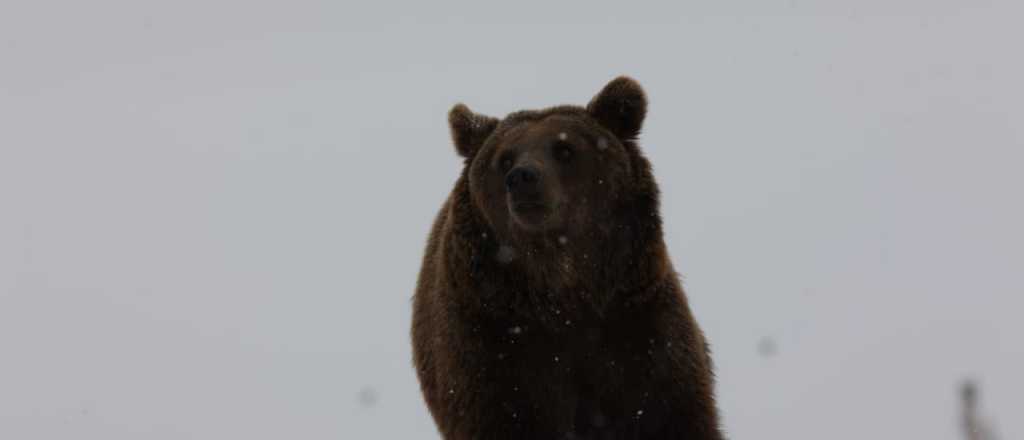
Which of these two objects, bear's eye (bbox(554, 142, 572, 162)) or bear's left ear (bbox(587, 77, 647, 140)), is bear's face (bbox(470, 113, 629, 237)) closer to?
bear's eye (bbox(554, 142, 572, 162))

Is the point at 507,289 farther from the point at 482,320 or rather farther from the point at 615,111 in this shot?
the point at 615,111

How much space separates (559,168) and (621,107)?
0.60 metres

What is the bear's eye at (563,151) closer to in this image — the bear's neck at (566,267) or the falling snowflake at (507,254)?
the bear's neck at (566,267)

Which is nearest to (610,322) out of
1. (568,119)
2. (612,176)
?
(612,176)

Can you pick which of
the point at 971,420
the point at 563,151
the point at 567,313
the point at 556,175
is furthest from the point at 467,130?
the point at 971,420

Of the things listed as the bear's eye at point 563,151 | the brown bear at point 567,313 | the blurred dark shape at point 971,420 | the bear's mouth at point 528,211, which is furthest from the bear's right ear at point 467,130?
the blurred dark shape at point 971,420

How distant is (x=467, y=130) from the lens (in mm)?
5805

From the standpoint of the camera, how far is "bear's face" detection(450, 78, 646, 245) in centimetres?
500

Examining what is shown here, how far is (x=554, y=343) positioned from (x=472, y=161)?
39.3 inches

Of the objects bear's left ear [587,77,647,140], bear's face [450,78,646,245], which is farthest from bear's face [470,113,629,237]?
bear's left ear [587,77,647,140]

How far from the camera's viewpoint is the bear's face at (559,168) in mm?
4996

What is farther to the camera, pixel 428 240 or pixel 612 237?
pixel 428 240

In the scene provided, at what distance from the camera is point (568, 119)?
557 centimetres

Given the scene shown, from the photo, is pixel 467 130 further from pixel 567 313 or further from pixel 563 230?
pixel 567 313
